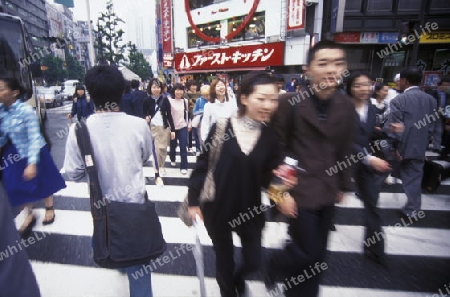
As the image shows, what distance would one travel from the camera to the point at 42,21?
77062mm

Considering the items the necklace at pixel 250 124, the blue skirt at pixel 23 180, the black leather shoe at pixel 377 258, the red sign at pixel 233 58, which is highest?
the red sign at pixel 233 58

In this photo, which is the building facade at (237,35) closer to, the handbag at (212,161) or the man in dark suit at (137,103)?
the man in dark suit at (137,103)

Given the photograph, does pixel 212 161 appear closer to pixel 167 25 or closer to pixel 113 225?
pixel 113 225

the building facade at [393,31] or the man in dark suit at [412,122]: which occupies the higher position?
the building facade at [393,31]

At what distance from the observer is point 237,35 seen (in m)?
22.2

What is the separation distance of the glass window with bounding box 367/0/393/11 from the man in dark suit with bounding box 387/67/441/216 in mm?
14652

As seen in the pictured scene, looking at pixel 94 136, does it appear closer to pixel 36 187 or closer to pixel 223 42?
pixel 36 187

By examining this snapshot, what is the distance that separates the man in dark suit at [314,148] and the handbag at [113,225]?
96cm

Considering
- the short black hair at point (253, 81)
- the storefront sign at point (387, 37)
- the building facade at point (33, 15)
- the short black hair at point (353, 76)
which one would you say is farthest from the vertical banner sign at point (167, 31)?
the building facade at point (33, 15)

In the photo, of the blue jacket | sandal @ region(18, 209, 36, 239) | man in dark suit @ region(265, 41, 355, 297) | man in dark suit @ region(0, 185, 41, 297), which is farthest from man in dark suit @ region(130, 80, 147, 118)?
man in dark suit @ region(0, 185, 41, 297)

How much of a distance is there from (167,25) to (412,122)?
27786 mm

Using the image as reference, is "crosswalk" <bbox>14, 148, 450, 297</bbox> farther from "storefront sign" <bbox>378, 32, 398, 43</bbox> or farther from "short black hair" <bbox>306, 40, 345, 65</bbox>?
"storefront sign" <bbox>378, 32, 398, 43</bbox>

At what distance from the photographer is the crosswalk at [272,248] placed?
2.63 metres

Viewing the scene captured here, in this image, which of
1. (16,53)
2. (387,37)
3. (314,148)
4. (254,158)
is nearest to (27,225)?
(254,158)
